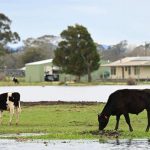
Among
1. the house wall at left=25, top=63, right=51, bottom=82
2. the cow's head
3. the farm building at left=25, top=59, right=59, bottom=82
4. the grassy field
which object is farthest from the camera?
the house wall at left=25, top=63, right=51, bottom=82

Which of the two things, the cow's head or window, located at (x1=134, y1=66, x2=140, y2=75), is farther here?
window, located at (x1=134, y1=66, x2=140, y2=75)

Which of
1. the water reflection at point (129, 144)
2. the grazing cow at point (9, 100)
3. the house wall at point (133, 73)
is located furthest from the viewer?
the house wall at point (133, 73)

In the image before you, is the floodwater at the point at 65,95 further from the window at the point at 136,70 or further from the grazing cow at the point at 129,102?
the window at the point at 136,70

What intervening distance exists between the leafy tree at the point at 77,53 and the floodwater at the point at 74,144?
288ft

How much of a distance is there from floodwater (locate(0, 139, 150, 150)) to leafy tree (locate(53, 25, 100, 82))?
288ft

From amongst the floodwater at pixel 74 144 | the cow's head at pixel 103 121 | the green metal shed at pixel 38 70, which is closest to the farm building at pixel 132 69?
the green metal shed at pixel 38 70

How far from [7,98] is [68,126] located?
3244mm

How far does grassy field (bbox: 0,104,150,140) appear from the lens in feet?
74.2

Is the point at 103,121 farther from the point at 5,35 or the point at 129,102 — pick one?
the point at 5,35

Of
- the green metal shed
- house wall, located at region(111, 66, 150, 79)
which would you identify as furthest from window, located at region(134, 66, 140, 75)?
the green metal shed

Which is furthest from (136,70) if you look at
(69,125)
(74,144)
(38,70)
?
(74,144)

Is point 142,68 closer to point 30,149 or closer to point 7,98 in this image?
point 7,98

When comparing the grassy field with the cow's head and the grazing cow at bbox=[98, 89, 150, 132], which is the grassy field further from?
the grazing cow at bbox=[98, 89, 150, 132]

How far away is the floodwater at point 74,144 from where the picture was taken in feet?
63.2
